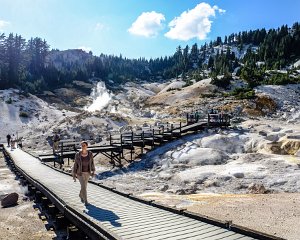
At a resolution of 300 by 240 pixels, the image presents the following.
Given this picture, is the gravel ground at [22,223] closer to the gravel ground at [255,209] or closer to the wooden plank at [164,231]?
the wooden plank at [164,231]

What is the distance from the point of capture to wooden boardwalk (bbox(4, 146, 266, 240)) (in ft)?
27.5

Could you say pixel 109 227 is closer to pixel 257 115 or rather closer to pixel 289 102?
pixel 257 115

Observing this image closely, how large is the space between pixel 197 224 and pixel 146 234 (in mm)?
1476

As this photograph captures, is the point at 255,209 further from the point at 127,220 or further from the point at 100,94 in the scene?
the point at 100,94

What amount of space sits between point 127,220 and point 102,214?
107cm

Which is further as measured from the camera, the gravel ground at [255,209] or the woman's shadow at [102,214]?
the gravel ground at [255,209]

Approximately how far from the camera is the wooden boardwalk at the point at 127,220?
8.39 meters

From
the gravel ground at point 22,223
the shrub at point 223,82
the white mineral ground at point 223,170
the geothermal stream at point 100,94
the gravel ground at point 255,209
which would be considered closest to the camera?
the gravel ground at point 22,223

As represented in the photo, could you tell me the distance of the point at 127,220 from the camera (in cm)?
982

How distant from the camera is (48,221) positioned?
14.1 meters

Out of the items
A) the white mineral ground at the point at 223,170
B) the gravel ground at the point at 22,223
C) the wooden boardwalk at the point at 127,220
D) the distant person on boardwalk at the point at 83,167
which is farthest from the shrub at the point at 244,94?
the distant person on boardwalk at the point at 83,167

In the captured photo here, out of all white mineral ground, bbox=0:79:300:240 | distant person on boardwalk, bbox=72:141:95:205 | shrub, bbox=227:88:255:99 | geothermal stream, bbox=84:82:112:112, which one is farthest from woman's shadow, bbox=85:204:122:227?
geothermal stream, bbox=84:82:112:112

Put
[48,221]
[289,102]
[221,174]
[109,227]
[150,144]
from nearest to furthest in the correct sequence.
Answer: [109,227] → [48,221] → [221,174] → [150,144] → [289,102]

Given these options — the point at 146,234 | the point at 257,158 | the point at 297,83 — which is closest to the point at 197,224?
the point at 146,234
